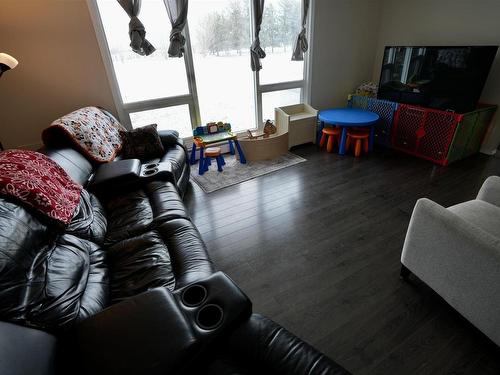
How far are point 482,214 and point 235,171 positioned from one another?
2287 mm

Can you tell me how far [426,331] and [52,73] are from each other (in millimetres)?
3610

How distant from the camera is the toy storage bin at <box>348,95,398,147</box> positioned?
137 inches

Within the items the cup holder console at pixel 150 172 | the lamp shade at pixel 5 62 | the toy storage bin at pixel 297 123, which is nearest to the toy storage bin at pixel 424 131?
the toy storage bin at pixel 297 123

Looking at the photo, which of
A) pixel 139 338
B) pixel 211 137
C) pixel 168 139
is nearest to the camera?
pixel 139 338

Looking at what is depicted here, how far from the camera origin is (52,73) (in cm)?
254

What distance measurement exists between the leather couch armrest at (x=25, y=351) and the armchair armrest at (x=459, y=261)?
1.66m

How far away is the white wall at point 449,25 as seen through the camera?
113 inches

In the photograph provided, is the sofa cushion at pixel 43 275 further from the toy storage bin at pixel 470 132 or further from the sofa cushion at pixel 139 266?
the toy storage bin at pixel 470 132

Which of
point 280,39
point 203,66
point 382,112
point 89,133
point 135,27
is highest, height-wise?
point 135,27

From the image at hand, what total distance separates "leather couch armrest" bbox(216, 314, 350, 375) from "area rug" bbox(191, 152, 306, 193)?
194 cm

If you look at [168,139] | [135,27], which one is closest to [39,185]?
[168,139]

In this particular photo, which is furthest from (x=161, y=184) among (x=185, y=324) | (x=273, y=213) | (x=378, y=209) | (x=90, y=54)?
(x=378, y=209)

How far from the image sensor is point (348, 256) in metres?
1.86

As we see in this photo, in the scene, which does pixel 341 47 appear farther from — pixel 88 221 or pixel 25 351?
pixel 25 351
